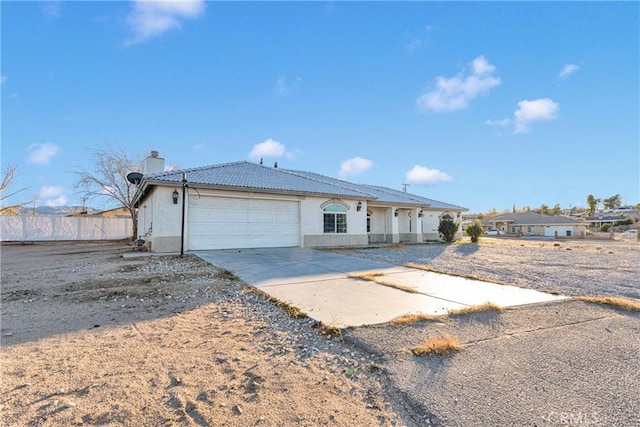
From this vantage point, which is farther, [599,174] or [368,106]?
[599,174]

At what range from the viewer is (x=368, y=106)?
16.7 meters

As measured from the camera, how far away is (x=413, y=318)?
4.04 meters

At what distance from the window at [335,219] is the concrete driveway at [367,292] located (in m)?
7.89

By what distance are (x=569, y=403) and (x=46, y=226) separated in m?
32.0

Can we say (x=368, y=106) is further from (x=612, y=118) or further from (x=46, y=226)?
(x=46, y=226)

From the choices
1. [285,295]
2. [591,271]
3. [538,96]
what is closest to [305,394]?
A: [285,295]

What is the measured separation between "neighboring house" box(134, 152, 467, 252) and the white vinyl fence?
13.1 metres

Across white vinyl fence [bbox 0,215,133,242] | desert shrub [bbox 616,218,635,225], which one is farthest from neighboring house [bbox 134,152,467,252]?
desert shrub [bbox 616,218,635,225]

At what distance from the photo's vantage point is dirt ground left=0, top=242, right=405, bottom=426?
7.13 feet

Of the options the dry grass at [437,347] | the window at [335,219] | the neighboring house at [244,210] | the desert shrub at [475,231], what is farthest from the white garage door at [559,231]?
the dry grass at [437,347]

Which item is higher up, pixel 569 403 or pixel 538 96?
pixel 538 96

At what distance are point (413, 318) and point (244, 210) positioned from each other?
37.2 feet

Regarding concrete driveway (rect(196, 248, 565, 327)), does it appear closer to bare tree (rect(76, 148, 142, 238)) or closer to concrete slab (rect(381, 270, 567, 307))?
concrete slab (rect(381, 270, 567, 307))

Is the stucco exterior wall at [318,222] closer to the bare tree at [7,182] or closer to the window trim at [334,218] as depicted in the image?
the window trim at [334,218]
